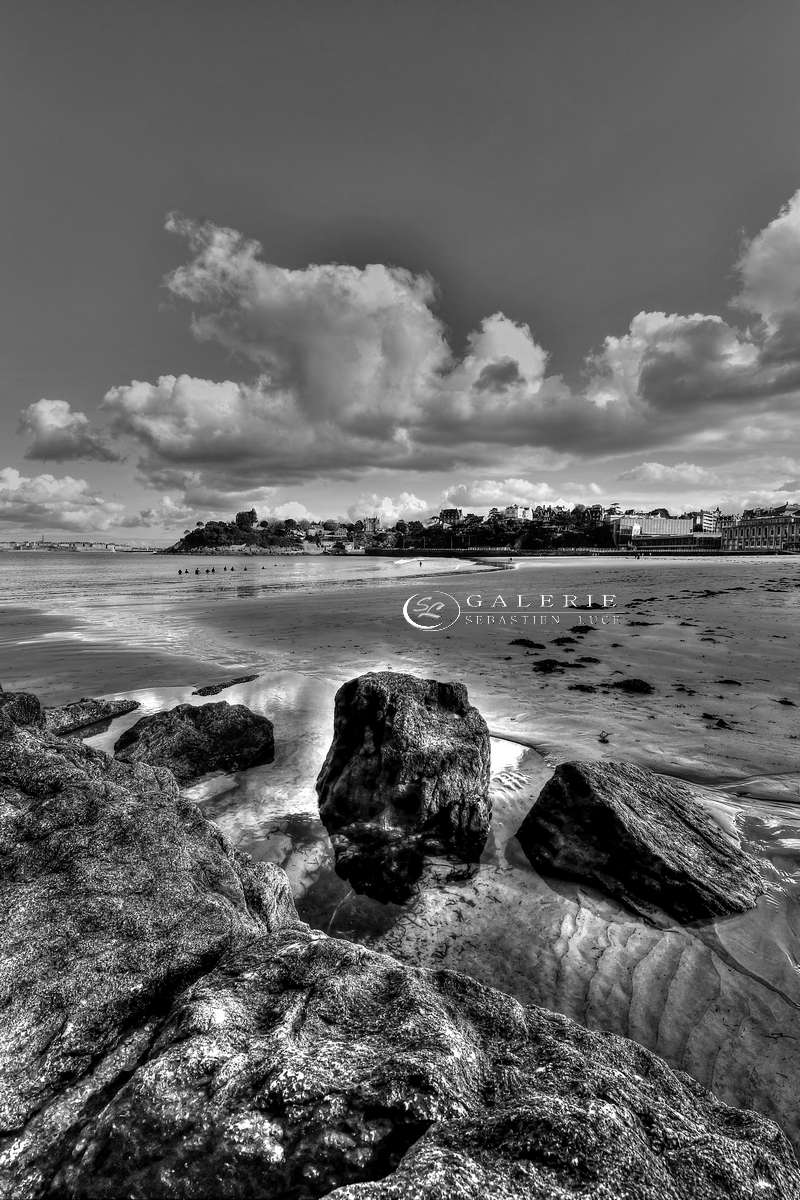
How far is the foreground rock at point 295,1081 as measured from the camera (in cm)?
155

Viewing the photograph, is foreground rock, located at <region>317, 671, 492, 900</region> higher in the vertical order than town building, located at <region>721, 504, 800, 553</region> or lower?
lower

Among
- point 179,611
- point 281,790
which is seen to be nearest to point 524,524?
point 179,611

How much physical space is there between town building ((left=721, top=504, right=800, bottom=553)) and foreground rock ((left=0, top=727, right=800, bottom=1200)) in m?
179

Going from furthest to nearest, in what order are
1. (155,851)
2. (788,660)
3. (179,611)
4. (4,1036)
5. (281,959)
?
1. (179,611)
2. (788,660)
3. (155,851)
4. (281,959)
5. (4,1036)

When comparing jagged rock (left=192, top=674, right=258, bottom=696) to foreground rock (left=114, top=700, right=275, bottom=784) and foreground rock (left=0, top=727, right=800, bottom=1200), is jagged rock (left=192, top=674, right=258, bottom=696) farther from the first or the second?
foreground rock (left=0, top=727, right=800, bottom=1200)

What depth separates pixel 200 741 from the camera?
6.97 metres

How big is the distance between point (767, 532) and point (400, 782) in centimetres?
20083

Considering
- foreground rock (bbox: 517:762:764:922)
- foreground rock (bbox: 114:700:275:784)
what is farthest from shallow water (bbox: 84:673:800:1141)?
foreground rock (bbox: 114:700:275:784)

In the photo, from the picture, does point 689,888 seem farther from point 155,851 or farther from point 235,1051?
point 155,851

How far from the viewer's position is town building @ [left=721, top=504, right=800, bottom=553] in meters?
153

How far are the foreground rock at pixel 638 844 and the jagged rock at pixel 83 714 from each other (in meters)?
7.42

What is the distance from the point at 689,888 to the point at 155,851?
14.6ft

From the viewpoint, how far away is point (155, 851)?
3.53 metres

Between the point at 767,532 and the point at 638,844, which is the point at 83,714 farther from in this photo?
the point at 767,532
